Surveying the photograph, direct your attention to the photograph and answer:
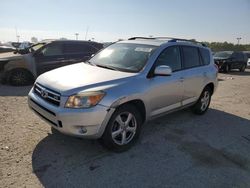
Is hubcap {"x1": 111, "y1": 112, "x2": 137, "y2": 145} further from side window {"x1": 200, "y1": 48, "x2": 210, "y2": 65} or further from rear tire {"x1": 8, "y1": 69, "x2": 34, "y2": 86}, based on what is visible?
rear tire {"x1": 8, "y1": 69, "x2": 34, "y2": 86}

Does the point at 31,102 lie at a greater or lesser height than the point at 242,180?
greater

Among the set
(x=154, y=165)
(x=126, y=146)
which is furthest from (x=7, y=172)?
(x=154, y=165)

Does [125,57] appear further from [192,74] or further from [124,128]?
[192,74]

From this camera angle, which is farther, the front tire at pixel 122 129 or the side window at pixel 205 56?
the side window at pixel 205 56

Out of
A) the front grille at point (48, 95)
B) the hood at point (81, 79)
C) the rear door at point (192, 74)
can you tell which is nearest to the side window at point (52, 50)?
the hood at point (81, 79)

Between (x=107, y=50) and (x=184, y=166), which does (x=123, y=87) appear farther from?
(x=107, y=50)

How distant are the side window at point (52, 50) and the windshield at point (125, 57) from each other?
4.32m

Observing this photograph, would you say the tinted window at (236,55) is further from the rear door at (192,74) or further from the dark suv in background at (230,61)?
the rear door at (192,74)

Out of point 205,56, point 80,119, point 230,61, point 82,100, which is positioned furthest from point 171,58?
point 230,61

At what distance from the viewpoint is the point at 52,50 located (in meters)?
9.21

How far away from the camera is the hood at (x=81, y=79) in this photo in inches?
144

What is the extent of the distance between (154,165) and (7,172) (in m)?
2.01

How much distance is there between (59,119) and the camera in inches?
140

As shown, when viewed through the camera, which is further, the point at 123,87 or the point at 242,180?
the point at 123,87
